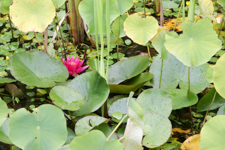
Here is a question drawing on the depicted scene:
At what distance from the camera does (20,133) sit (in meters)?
0.73

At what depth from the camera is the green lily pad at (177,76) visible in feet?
3.90

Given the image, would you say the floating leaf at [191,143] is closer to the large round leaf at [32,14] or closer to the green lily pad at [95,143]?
the green lily pad at [95,143]

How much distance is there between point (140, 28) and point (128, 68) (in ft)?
0.72

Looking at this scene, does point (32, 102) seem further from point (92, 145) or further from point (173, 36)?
point (173, 36)

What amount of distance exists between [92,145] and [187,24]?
0.59 m

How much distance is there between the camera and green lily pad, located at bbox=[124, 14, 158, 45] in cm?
111

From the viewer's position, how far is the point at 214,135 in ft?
2.41

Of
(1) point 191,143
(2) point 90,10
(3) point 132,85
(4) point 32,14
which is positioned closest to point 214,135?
(1) point 191,143

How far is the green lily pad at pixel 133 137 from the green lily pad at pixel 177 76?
1.59 feet

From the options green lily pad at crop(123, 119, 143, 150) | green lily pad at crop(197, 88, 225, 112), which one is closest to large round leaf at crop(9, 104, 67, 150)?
green lily pad at crop(123, 119, 143, 150)

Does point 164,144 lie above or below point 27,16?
below

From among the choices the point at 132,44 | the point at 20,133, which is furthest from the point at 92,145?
the point at 132,44

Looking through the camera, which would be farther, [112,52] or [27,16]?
[112,52]

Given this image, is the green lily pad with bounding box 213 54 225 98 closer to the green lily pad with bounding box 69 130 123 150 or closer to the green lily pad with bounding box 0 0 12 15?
the green lily pad with bounding box 69 130 123 150
